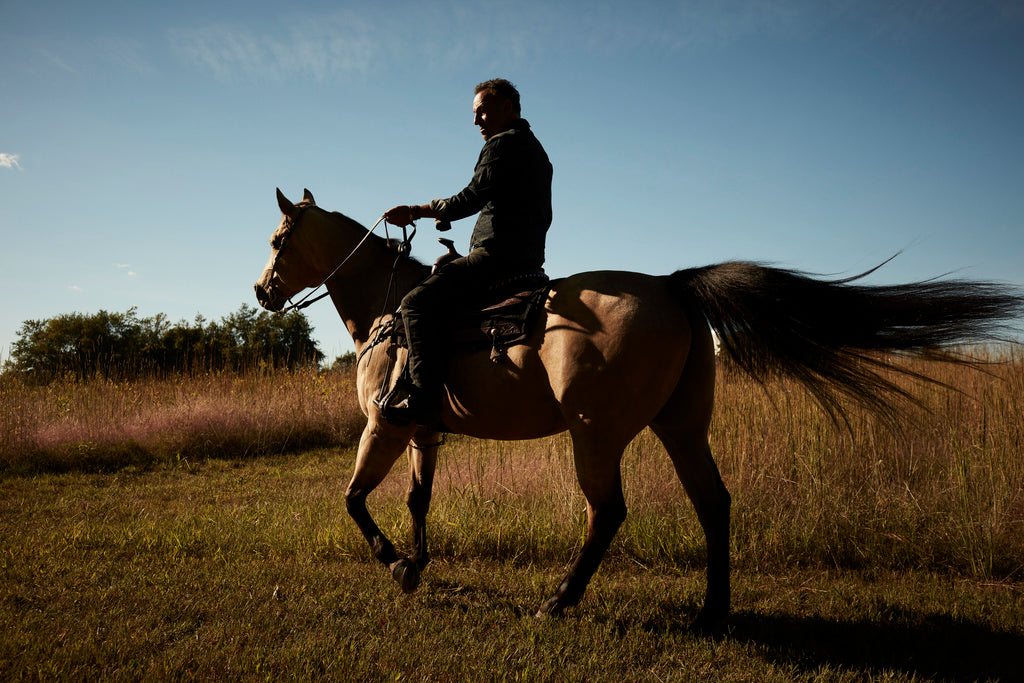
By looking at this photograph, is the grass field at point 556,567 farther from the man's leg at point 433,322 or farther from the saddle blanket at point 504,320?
the saddle blanket at point 504,320

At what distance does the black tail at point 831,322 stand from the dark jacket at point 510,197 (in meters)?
1.01

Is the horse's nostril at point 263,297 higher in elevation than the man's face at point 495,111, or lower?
lower

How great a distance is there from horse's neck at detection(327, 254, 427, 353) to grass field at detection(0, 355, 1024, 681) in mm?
1926

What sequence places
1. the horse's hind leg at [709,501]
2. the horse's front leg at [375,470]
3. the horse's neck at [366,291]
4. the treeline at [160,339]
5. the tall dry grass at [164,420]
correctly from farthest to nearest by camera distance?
the treeline at [160,339]
the tall dry grass at [164,420]
the horse's neck at [366,291]
the horse's front leg at [375,470]
the horse's hind leg at [709,501]

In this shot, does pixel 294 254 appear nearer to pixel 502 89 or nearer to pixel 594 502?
pixel 502 89

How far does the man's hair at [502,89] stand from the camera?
4.00 metres

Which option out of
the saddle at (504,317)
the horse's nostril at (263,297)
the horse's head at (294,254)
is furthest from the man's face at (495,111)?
the horse's nostril at (263,297)

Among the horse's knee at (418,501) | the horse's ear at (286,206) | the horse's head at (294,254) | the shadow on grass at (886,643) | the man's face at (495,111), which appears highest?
the man's face at (495,111)

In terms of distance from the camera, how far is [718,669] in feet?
10.5

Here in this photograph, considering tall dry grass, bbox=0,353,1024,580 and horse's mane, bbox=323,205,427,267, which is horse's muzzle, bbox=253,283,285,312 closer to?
horse's mane, bbox=323,205,427,267

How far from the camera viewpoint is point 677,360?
346 cm

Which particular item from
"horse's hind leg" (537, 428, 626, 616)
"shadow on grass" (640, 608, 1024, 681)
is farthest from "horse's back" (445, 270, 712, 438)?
"shadow on grass" (640, 608, 1024, 681)

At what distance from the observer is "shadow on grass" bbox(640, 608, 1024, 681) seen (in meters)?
3.22

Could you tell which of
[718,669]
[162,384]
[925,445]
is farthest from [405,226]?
[162,384]
